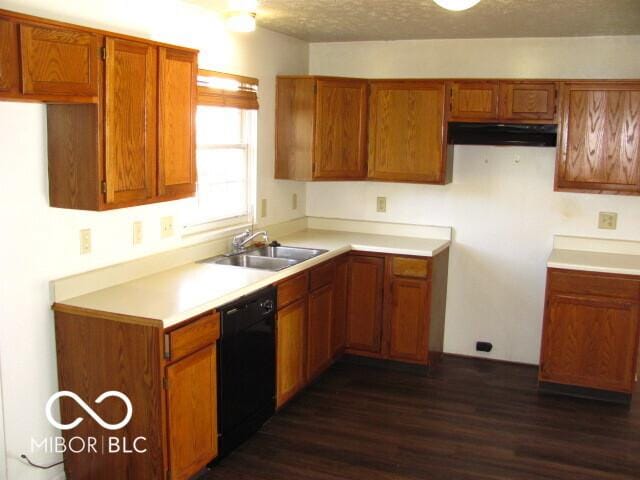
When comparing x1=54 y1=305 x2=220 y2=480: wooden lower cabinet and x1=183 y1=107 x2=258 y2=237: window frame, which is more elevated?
x1=183 y1=107 x2=258 y2=237: window frame

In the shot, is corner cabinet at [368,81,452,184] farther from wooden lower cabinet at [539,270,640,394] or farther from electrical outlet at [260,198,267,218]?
wooden lower cabinet at [539,270,640,394]

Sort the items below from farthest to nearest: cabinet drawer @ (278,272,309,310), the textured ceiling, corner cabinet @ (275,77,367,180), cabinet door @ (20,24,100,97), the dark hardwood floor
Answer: corner cabinet @ (275,77,367,180), cabinet drawer @ (278,272,309,310), the textured ceiling, the dark hardwood floor, cabinet door @ (20,24,100,97)

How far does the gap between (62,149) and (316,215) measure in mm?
2784

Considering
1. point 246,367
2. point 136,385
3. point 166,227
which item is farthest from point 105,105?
point 246,367

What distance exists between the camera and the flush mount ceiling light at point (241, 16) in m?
3.61

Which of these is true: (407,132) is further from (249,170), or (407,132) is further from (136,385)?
(136,385)

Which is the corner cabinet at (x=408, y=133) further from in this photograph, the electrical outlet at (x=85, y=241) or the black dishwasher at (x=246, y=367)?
the electrical outlet at (x=85, y=241)

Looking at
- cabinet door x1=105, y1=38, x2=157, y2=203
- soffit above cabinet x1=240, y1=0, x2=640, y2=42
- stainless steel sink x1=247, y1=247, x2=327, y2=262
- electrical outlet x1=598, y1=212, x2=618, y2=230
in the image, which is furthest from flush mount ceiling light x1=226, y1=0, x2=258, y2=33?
electrical outlet x1=598, y1=212, x2=618, y2=230

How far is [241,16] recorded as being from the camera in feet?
11.9

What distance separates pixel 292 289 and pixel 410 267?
103 cm

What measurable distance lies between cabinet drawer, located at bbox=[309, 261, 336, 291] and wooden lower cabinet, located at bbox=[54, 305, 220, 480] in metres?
1.20

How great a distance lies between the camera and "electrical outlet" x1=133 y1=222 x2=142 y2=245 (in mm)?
3371

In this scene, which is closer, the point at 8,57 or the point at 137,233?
the point at 8,57

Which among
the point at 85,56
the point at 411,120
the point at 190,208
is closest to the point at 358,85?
the point at 411,120
